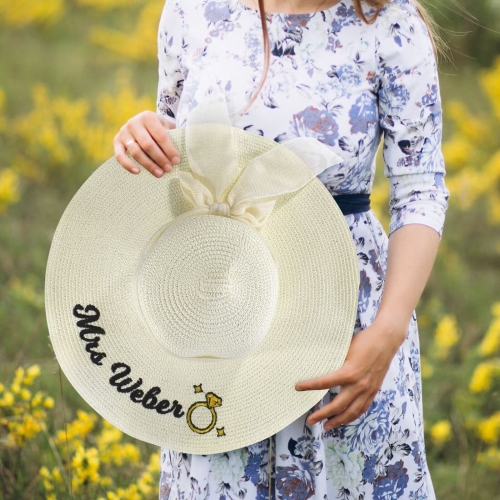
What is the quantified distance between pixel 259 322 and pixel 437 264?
2.99 metres

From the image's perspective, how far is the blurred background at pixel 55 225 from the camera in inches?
76.4

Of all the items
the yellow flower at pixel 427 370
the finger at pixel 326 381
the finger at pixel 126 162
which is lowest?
the finger at pixel 326 381

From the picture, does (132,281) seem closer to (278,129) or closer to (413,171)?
(278,129)

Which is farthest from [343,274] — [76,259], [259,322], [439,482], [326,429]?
[439,482]

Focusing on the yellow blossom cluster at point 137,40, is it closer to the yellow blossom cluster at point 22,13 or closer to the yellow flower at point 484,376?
the yellow blossom cluster at point 22,13

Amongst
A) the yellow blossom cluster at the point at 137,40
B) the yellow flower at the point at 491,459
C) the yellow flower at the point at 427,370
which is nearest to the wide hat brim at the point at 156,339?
the yellow flower at the point at 491,459

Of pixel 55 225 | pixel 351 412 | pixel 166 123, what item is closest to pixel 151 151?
pixel 166 123

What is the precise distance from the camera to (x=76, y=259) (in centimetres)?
117

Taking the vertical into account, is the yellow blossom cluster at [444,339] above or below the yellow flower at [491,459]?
above

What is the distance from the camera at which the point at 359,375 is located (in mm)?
1173

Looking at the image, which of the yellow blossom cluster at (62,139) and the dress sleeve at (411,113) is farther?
the yellow blossom cluster at (62,139)

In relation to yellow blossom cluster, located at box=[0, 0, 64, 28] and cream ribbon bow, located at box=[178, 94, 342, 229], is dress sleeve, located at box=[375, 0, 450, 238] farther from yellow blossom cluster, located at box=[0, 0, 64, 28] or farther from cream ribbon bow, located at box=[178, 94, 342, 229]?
yellow blossom cluster, located at box=[0, 0, 64, 28]

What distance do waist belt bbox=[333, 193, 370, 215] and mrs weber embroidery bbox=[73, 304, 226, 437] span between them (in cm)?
41

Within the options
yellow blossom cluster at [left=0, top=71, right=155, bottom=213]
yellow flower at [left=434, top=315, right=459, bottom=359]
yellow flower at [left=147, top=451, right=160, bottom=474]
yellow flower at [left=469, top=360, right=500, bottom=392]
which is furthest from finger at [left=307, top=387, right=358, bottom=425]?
yellow blossom cluster at [left=0, top=71, right=155, bottom=213]
